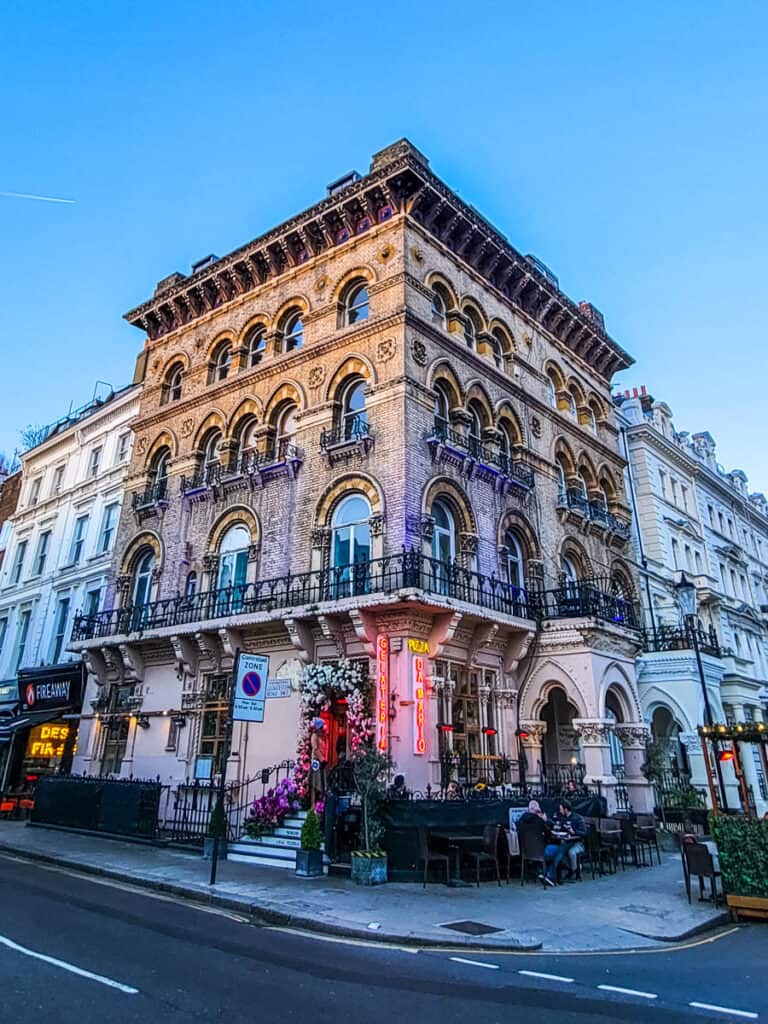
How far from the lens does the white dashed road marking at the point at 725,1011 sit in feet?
19.1

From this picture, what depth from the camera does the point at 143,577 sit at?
898 inches

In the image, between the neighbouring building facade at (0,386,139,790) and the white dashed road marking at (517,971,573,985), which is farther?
the neighbouring building facade at (0,386,139,790)

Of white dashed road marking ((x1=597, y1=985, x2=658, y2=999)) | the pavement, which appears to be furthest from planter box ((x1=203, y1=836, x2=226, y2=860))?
white dashed road marking ((x1=597, y1=985, x2=658, y2=999))

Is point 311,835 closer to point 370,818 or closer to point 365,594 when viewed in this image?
point 370,818

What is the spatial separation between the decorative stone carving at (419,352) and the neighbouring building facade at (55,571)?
13855 millimetres

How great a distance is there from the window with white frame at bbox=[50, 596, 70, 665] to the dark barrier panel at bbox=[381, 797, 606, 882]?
62.8ft

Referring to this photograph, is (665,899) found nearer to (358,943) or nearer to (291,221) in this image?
(358,943)

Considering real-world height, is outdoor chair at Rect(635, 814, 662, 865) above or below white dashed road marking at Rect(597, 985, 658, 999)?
above

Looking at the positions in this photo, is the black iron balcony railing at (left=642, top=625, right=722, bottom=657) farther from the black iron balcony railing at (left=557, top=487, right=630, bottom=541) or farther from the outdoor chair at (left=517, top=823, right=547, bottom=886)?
the outdoor chair at (left=517, top=823, right=547, bottom=886)

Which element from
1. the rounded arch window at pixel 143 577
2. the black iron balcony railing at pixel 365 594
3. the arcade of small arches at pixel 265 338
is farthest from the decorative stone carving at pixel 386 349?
the rounded arch window at pixel 143 577

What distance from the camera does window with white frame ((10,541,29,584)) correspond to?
31.8 m

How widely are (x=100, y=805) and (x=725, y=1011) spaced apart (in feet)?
52.4

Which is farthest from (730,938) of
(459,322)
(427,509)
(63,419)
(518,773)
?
(63,419)

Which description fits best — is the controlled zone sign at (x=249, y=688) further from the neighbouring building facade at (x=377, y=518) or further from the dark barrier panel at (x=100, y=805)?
the dark barrier panel at (x=100, y=805)
